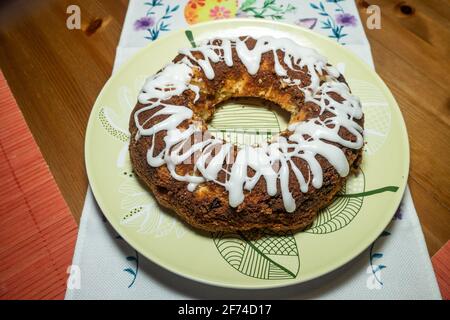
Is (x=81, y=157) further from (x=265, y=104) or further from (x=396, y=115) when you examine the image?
(x=396, y=115)

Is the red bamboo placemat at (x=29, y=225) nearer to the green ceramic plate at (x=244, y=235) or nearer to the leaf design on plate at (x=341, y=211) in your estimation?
the green ceramic plate at (x=244, y=235)

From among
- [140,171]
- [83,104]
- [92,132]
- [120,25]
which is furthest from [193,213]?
[120,25]

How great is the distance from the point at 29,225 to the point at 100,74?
30.9 inches

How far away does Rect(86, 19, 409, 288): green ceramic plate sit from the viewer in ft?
4.11

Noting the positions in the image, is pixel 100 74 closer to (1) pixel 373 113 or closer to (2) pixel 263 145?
(2) pixel 263 145

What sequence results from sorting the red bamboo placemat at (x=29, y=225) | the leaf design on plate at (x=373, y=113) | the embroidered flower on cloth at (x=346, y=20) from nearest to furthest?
the red bamboo placemat at (x=29, y=225), the leaf design on plate at (x=373, y=113), the embroidered flower on cloth at (x=346, y=20)

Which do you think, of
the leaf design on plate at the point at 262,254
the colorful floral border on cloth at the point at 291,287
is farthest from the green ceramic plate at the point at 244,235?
the colorful floral border on cloth at the point at 291,287

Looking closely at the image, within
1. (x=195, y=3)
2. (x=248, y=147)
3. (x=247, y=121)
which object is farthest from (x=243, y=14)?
(x=248, y=147)

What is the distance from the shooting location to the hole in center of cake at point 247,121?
159 centimetres

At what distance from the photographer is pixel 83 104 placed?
1.81 metres

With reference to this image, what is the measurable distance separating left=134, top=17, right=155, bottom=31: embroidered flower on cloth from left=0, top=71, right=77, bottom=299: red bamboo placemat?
0.75m

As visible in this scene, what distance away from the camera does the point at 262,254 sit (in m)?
1.29

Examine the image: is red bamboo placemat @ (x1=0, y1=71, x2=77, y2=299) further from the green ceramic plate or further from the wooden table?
the green ceramic plate

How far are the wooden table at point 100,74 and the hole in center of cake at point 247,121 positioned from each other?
22.5 inches
